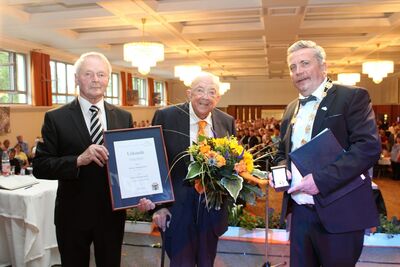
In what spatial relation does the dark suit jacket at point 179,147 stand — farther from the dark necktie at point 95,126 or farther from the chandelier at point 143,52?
the chandelier at point 143,52

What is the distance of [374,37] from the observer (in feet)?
28.3

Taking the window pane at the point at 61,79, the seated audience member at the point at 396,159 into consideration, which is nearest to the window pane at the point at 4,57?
the window pane at the point at 61,79

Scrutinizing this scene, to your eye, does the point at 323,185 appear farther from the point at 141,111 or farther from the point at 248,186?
the point at 141,111

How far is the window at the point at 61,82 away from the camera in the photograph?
1087cm

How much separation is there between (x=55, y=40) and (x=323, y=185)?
8633 millimetres

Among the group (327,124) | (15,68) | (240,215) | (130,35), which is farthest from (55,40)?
(327,124)

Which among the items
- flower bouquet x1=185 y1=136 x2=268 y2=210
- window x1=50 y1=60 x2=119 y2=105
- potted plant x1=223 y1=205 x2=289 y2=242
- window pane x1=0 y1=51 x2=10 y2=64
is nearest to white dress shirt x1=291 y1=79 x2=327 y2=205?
flower bouquet x1=185 y1=136 x2=268 y2=210

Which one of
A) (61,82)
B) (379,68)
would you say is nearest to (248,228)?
(379,68)

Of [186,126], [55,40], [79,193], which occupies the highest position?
[55,40]

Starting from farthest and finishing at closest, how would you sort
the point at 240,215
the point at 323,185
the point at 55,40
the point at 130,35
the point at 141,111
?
the point at 141,111
the point at 55,40
the point at 130,35
the point at 240,215
the point at 323,185

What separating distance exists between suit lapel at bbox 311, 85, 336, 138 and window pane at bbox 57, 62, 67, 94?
10.3 m

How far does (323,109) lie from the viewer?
1871mm

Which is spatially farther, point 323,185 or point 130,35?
point 130,35

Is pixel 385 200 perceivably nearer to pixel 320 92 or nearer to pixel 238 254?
pixel 238 254
